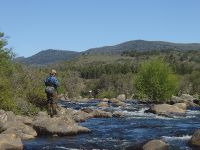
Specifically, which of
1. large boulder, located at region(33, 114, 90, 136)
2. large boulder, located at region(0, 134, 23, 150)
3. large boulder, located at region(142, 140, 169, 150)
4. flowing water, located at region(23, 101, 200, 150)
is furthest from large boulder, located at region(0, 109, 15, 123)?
large boulder, located at region(142, 140, 169, 150)

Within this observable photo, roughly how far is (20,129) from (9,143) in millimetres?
4605

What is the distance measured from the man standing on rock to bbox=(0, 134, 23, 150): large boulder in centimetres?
920

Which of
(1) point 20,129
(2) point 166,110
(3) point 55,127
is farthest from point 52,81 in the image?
(2) point 166,110

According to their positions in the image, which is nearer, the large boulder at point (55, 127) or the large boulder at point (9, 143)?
the large boulder at point (9, 143)

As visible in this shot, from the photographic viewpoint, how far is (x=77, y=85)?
16400cm

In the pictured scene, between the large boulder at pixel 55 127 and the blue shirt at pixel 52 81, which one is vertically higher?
the blue shirt at pixel 52 81

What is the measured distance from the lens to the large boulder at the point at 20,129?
2486cm

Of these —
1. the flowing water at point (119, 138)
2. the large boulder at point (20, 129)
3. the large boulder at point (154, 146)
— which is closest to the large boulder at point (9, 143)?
the flowing water at point (119, 138)

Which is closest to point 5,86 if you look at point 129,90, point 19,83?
point 19,83

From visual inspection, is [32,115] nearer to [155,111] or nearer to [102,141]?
[102,141]

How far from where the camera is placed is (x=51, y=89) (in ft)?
101

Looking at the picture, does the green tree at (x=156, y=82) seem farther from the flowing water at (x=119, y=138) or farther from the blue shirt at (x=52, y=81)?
the blue shirt at (x=52, y=81)

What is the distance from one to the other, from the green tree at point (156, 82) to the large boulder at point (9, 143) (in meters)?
58.2

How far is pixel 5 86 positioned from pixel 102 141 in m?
10.8
